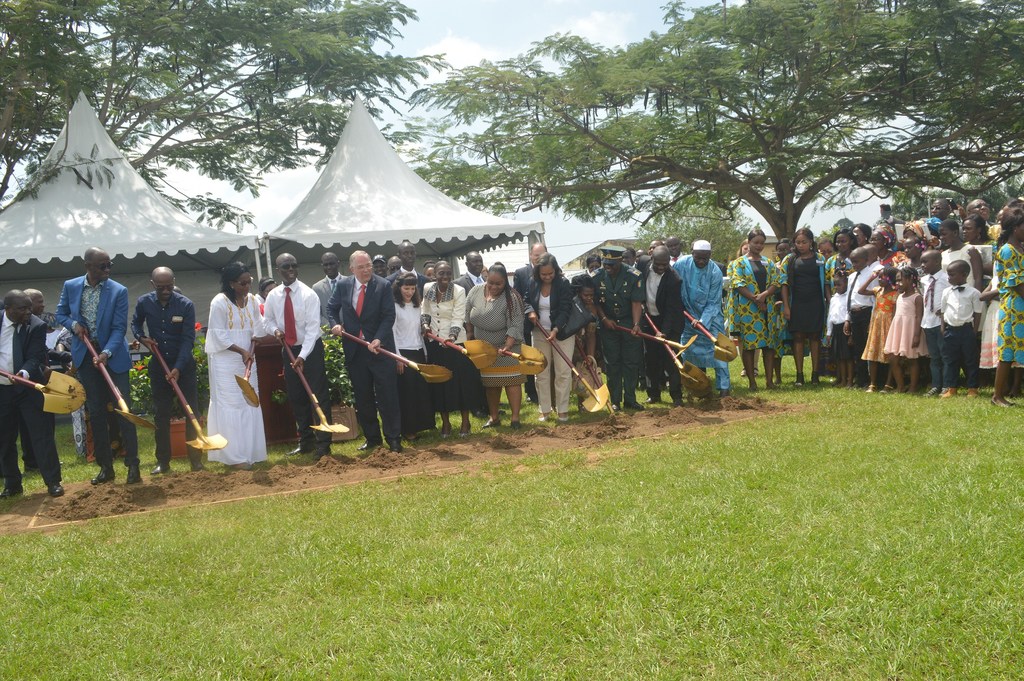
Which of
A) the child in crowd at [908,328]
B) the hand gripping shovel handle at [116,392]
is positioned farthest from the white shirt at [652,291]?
the hand gripping shovel handle at [116,392]

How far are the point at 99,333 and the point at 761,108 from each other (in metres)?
14.6

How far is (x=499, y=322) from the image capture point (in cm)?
934

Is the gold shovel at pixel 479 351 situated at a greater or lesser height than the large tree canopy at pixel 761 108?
lesser

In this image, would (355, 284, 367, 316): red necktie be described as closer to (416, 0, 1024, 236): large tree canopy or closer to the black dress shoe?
the black dress shoe

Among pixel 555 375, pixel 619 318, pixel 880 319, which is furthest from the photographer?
pixel 619 318

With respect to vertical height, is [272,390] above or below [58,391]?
below

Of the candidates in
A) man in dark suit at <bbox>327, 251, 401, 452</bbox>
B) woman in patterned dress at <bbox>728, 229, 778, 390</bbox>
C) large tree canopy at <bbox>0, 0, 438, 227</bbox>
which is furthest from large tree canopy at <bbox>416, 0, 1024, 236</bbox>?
man in dark suit at <bbox>327, 251, 401, 452</bbox>

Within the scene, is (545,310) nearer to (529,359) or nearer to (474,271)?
(529,359)

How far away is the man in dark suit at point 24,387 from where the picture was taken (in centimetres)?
775

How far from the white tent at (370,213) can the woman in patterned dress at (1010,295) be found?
7.32 meters

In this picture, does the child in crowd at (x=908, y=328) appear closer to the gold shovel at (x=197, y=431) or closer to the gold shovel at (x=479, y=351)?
the gold shovel at (x=479, y=351)

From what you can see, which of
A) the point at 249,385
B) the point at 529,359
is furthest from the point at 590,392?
the point at 249,385

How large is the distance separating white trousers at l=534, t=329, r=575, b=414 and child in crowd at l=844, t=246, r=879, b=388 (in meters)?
3.46

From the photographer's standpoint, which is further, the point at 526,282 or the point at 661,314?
the point at 661,314
